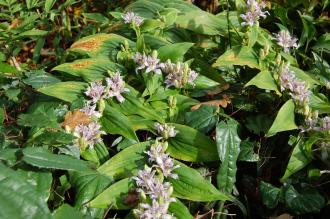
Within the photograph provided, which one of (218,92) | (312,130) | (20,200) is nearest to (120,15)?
(218,92)

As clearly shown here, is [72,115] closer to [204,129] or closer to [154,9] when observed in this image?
[204,129]

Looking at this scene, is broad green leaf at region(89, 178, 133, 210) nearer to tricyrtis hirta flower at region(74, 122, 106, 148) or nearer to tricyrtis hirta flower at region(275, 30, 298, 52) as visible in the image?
tricyrtis hirta flower at region(74, 122, 106, 148)

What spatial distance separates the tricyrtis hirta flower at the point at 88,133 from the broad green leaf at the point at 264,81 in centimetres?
52

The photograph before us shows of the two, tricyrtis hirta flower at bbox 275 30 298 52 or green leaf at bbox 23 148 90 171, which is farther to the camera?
tricyrtis hirta flower at bbox 275 30 298 52

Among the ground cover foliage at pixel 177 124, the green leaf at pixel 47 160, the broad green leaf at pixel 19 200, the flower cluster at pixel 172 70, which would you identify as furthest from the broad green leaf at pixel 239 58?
the broad green leaf at pixel 19 200

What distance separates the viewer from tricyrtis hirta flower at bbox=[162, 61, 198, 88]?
1.67m

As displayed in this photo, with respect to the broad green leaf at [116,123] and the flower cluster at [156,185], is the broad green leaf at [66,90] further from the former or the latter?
the flower cluster at [156,185]

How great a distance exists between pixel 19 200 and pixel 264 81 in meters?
1.01

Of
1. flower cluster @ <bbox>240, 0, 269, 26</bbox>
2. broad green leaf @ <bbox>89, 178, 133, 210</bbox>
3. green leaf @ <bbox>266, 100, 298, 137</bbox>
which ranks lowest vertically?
broad green leaf @ <bbox>89, 178, 133, 210</bbox>

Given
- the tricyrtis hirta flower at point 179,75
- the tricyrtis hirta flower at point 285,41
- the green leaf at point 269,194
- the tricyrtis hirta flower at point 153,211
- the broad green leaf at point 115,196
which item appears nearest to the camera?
the tricyrtis hirta flower at point 153,211

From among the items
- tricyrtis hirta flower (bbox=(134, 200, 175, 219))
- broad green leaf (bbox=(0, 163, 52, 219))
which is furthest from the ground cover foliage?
broad green leaf (bbox=(0, 163, 52, 219))

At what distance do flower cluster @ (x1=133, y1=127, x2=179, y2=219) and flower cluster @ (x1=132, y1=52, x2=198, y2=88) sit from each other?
0.29 m

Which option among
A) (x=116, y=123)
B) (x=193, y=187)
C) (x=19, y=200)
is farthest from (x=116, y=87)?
(x=19, y=200)

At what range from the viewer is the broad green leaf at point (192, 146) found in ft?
4.90
